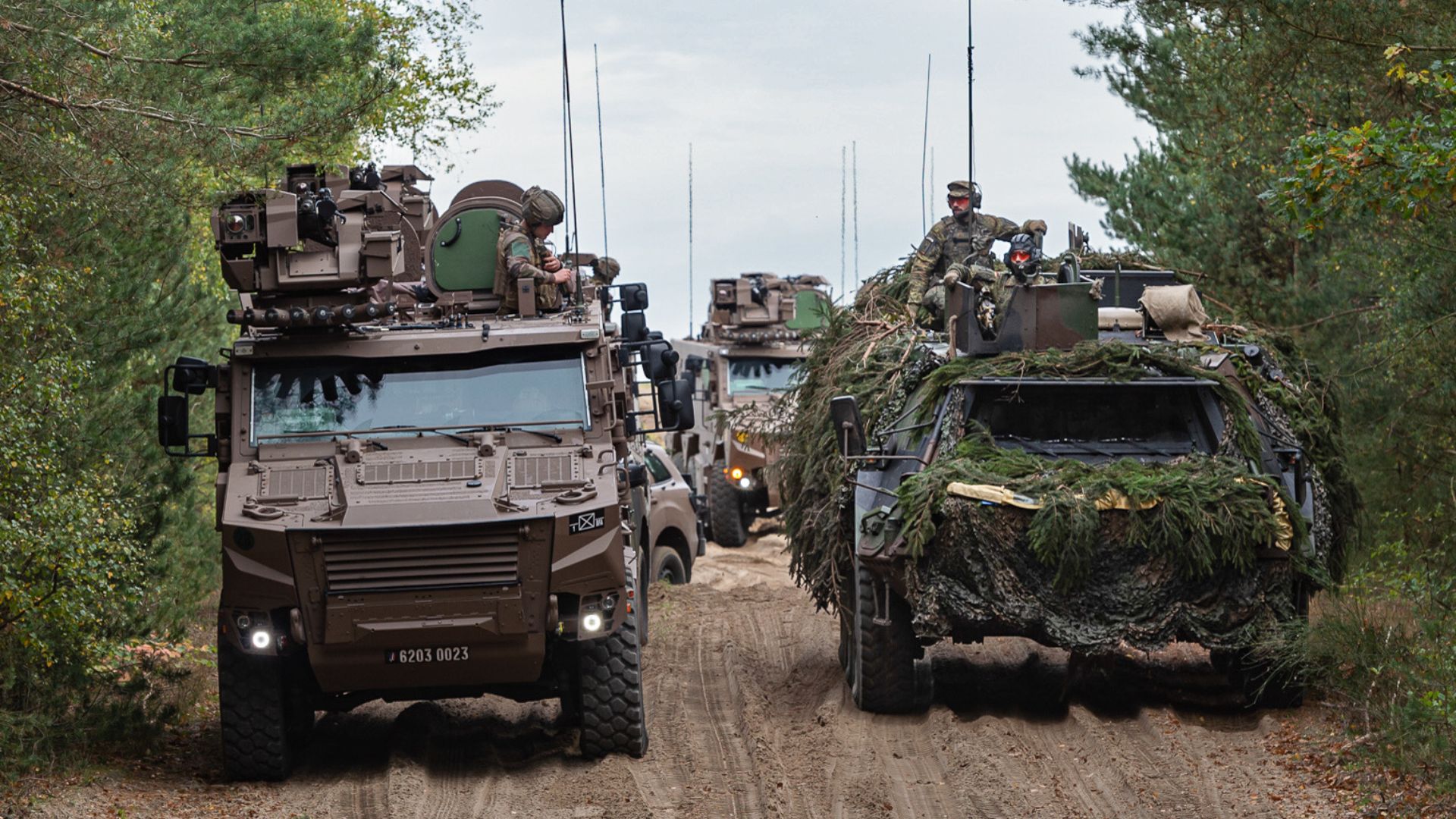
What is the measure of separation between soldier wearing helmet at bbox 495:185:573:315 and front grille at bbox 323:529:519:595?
2515mm

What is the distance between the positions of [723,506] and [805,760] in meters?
11.7

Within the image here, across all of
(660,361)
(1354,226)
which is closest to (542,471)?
(660,361)

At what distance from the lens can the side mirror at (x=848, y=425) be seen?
9242 millimetres

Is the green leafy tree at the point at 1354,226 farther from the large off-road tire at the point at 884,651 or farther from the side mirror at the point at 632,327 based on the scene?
the side mirror at the point at 632,327

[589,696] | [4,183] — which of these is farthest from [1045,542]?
[4,183]

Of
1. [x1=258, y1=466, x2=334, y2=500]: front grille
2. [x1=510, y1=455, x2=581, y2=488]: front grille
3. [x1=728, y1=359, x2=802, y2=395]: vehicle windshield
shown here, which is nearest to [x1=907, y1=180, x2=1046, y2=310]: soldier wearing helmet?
[x1=510, y1=455, x2=581, y2=488]: front grille

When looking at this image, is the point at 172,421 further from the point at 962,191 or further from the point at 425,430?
the point at 962,191

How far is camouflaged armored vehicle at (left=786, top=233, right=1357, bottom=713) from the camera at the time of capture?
880cm

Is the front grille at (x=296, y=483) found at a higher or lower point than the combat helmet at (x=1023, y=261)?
lower

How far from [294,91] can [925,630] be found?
5666 mm

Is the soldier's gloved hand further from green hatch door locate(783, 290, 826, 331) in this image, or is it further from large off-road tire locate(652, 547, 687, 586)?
green hatch door locate(783, 290, 826, 331)

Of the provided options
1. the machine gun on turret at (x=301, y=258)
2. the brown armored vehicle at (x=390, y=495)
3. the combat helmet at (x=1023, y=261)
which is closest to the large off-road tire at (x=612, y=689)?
the brown armored vehicle at (x=390, y=495)

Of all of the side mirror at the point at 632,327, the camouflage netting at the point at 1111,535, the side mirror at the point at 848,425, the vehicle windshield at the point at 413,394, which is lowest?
the camouflage netting at the point at 1111,535

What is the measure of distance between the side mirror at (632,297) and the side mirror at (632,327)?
0.82 meters
